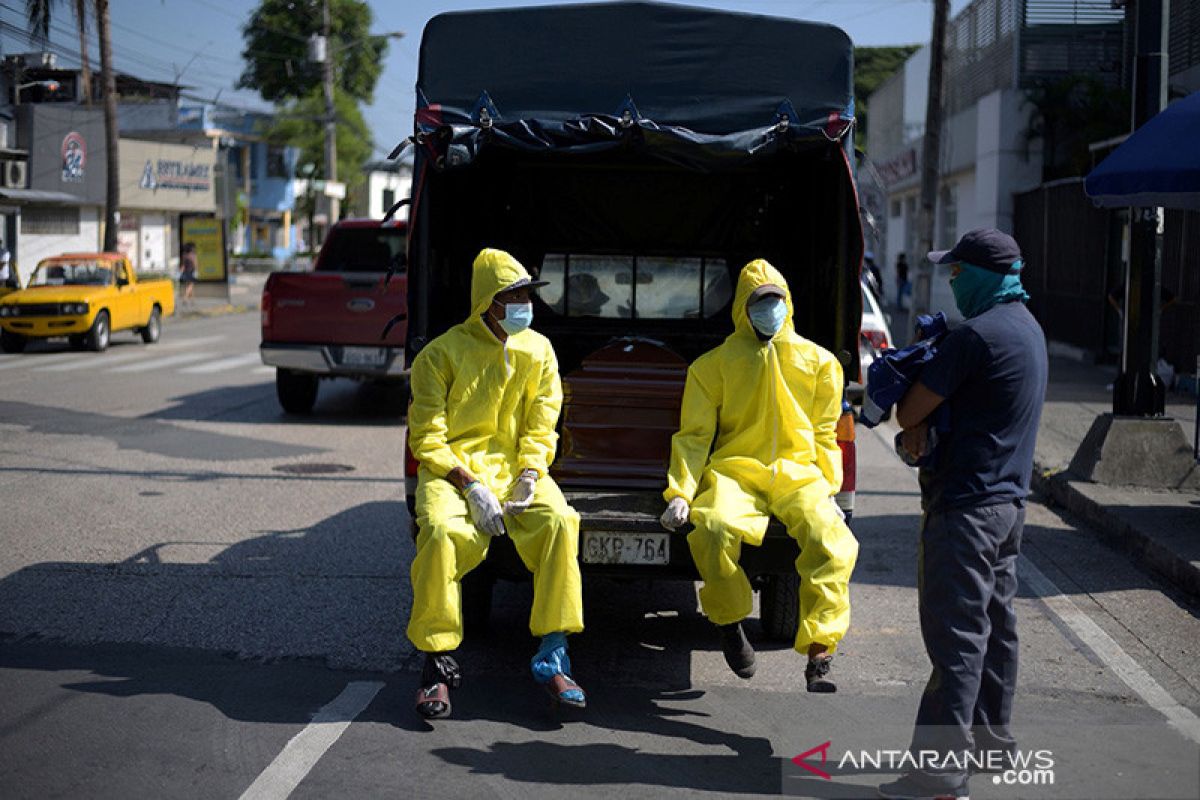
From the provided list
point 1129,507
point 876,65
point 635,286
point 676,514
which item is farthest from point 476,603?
point 876,65

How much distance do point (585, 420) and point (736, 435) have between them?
4.92 ft

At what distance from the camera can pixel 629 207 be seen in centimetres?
939

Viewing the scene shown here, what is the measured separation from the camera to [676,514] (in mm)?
5891

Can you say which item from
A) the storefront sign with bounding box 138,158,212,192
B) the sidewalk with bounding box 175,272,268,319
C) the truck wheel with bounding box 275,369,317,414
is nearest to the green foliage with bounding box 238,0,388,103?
the storefront sign with bounding box 138,158,212,192

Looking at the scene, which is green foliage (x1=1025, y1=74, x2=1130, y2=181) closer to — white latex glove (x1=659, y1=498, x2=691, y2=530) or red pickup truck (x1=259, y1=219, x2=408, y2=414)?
red pickup truck (x1=259, y1=219, x2=408, y2=414)

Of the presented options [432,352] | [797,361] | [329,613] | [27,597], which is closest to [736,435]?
[797,361]

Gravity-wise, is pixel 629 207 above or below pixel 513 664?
above

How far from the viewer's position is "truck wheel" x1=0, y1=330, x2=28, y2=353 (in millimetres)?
24500

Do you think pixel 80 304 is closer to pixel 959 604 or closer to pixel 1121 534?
pixel 1121 534

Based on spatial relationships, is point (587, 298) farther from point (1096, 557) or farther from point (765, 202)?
point (1096, 557)

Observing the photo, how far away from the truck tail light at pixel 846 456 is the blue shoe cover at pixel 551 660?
1637 millimetres

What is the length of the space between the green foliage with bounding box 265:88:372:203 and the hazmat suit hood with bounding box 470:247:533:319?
71216 mm

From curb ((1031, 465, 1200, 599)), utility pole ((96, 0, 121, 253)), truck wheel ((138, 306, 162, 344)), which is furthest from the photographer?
utility pole ((96, 0, 121, 253))

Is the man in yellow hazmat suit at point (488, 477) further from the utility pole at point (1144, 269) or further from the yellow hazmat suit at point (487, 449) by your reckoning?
the utility pole at point (1144, 269)
